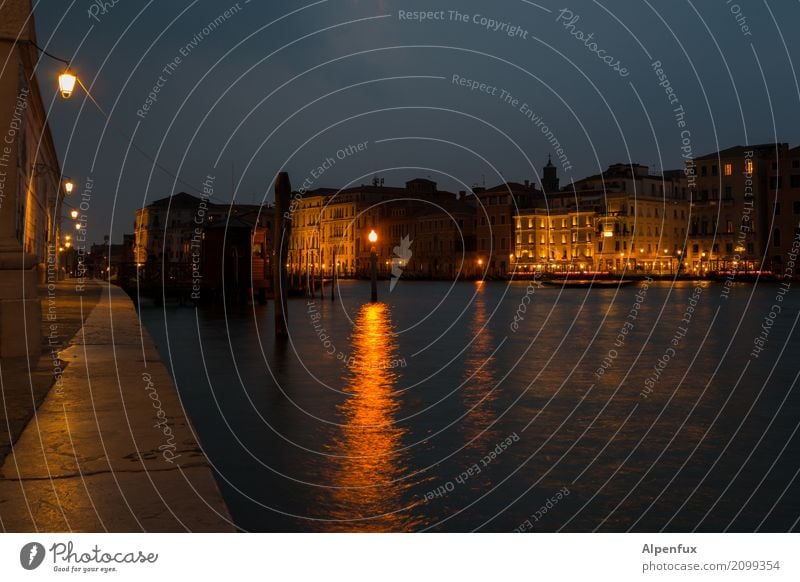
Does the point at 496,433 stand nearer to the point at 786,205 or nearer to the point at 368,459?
the point at 368,459

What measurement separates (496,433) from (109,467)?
476cm

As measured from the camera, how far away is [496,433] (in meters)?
8.59

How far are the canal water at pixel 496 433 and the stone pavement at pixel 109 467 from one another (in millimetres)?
825

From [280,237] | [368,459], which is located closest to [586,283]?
[280,237]

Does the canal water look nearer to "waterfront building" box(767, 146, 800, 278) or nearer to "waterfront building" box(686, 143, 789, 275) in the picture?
"waterfront building" box(686, 143, 789, 275)

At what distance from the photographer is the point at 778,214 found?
8588cm

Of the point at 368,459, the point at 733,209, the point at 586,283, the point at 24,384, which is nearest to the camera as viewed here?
the point at 368,459

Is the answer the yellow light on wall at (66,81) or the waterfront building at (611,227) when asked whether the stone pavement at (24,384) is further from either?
the waterfront building at (611,227)

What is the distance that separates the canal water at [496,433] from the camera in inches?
232

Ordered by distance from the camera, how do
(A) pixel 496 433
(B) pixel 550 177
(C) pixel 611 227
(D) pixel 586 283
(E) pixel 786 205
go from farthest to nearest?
(B) pixel 550 177, (C) pixel 611 227, (D) pixel 586 283, (E) pixel 786 205, (A) pixel 496 433

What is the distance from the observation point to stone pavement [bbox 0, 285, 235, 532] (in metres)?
3.75

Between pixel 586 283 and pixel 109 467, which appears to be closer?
pixel 109 467

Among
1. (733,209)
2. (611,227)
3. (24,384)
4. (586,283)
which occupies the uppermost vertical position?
(733,209)
